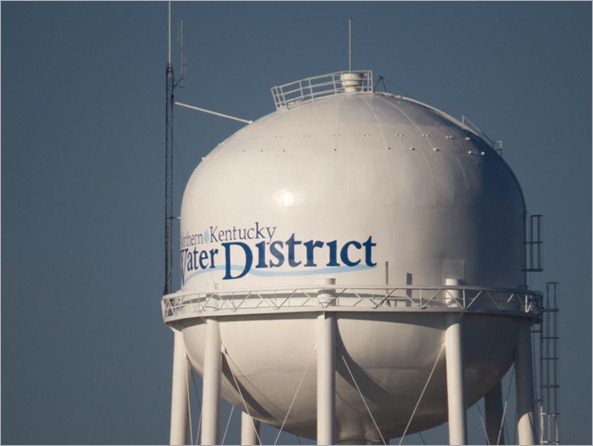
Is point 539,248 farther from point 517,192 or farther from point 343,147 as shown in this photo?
point 343,147

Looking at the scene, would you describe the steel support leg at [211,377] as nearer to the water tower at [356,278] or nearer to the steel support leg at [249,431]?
the water tower at [356,278]

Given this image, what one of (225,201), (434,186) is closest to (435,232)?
(434,186)

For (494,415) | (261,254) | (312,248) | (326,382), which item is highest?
(312,248)

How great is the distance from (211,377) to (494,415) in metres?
9.78

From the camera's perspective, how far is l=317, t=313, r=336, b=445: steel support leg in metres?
63.8

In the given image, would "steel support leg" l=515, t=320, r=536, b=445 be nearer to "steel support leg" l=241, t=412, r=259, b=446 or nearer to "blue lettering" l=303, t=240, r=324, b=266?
"blue lettering" l=303, t=240, r=324, b=266

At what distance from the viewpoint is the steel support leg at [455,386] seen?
64500 mm

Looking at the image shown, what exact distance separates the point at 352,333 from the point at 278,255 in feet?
10.5

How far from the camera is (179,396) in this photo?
229 ft

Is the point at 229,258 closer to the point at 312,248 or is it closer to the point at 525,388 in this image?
the point at 312,248

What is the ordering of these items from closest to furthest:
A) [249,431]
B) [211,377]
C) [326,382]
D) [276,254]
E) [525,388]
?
[326,382], [276,254], [211,377], [525,388], [249,431]

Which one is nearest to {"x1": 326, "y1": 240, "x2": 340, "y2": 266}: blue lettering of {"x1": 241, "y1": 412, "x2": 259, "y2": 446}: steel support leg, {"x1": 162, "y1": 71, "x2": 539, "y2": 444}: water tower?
{"x1": 162, "y1": 71, "x2": 539, "y2": 444}: water tower

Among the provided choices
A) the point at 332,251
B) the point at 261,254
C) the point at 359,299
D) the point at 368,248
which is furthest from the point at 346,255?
the point at 261,254

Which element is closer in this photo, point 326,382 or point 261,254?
point 326,382
